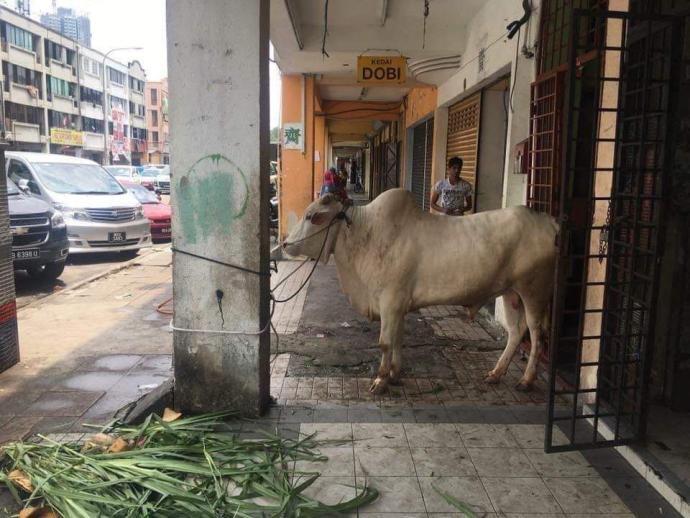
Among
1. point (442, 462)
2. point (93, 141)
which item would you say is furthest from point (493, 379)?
point (93, 141)

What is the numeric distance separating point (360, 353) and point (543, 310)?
71.8 inches

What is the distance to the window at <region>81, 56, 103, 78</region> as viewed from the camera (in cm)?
4609

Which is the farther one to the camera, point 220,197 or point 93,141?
point 93,141

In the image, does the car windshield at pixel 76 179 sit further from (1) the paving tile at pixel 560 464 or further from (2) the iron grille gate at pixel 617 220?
(1) the paving tile at pixel 560 464

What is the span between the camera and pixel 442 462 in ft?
11.9

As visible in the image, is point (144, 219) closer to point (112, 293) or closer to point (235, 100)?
point (112, 293)

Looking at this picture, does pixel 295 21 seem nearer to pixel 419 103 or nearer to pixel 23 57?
pixel 419 103

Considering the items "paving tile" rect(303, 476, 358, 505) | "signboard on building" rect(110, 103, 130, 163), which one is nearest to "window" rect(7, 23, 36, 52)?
"signboard on building" rect(110, 103, 130, 163)

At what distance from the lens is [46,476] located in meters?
3.18

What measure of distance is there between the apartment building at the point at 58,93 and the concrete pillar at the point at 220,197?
98.9 feet

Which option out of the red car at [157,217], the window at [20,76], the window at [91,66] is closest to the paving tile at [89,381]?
the red car at [157,217]

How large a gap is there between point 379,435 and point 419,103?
34.2 ft

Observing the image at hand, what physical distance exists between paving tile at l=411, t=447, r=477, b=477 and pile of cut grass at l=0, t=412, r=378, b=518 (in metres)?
0.45

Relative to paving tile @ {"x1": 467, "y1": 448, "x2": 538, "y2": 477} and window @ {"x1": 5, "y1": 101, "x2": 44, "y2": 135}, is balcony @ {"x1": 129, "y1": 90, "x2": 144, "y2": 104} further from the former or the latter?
paving tile @ {"x1": 467, "y1": 448, "x2": 538, "y2": 477}
